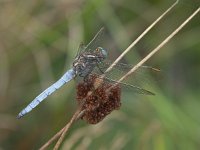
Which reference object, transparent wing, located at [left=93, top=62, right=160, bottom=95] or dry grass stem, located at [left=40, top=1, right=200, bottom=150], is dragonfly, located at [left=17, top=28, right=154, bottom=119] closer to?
transparent wing, located at [left=93, top=62, right=160, bottom=95]

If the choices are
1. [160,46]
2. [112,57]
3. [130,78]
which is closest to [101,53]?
[130,78]

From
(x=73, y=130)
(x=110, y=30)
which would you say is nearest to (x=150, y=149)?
(x=73, y=130)

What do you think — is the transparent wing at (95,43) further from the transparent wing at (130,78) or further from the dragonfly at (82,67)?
the transparent wing at (130,78)

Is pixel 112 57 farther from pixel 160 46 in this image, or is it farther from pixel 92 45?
pixel 160 46

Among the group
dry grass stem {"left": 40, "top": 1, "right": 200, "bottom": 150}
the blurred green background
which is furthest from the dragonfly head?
the blurred green background

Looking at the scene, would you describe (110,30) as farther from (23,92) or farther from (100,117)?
(100,117)


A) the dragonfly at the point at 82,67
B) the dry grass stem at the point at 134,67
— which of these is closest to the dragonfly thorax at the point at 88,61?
the dragonfly at the point at 82,67
